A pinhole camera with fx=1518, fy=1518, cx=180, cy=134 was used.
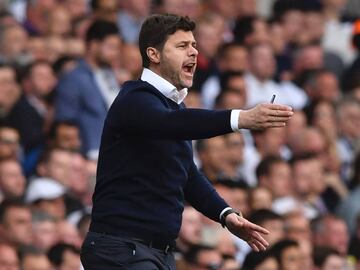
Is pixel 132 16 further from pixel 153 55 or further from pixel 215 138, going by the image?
pixel 153 55

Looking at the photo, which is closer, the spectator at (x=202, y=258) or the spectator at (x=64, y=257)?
the spectator at (x=64, y=257)

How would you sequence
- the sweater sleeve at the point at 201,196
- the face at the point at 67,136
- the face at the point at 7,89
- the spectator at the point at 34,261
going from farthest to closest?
the face at the point at 7,89 < the face at the point at 67,136 < the spectator at the point at 34,261 < the sweater sleeve at the point at 201,196

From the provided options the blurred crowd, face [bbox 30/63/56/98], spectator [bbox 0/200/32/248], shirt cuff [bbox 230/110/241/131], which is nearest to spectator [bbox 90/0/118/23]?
the blurred crowd

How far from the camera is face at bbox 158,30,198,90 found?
6910 millimetres

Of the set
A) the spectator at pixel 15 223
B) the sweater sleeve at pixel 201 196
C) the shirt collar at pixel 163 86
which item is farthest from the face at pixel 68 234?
the shirt collar at pixel 163 86

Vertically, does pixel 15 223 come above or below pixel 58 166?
below

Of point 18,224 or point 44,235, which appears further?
point 44,235

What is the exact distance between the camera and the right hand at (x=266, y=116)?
20.4 ft

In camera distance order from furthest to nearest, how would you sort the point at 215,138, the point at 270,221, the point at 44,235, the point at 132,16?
1. the point at 132,16
2. the point at 215,138
3. the point at 270,221
4. the point at 44,235

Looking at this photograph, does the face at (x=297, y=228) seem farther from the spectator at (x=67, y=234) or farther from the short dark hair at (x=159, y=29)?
the short dark hair at (x=159, y=29)

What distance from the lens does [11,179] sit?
10.7 m

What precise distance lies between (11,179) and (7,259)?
1020mm

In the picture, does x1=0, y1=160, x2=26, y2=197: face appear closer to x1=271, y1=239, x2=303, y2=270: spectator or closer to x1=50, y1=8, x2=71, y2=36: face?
x1=271, y1=239, x2=303, y2=270: spectator

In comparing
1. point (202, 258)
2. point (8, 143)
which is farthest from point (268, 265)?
point (8, 143)
